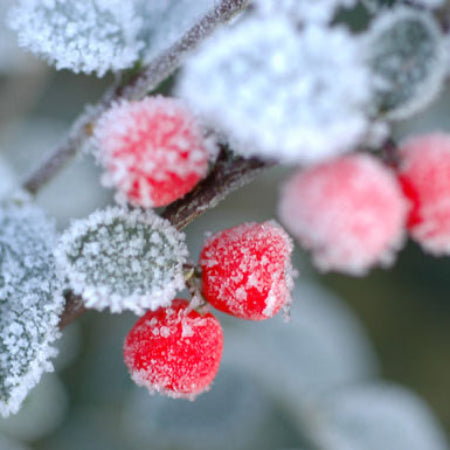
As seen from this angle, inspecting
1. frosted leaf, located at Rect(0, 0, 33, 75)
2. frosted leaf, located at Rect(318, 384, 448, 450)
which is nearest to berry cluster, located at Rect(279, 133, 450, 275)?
frosted leaf, located at Rect(0, 0, 33, 75)

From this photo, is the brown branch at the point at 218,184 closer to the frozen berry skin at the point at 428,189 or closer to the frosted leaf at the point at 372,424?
the frozen berry skin at the point at 428,189

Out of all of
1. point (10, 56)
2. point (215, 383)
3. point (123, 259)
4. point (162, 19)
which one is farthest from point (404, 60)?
point (215, 383)

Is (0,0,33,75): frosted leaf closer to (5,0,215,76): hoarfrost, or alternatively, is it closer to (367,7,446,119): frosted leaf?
(5,0,215,76): hoarfrost

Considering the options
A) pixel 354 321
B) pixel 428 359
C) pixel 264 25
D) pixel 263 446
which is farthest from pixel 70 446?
pixel 264 25

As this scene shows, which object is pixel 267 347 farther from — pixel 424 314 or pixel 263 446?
pixel 424 314

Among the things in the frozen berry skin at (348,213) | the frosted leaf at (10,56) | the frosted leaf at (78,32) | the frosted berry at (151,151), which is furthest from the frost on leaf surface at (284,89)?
the frosted leaf at (10,56)
